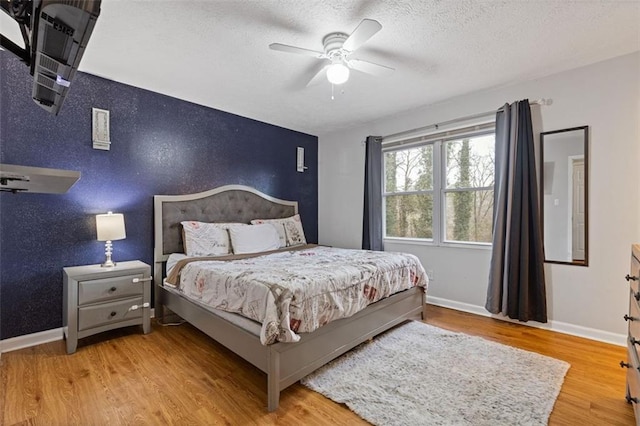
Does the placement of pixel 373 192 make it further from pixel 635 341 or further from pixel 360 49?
pixel 635 341

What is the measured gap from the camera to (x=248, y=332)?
1932 millimetres

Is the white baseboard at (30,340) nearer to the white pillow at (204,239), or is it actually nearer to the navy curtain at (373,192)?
the white pillow at (204,239)

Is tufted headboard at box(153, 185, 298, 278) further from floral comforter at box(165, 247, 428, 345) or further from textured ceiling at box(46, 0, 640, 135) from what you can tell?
textured ceiling at box(46, 0, 640, 135)

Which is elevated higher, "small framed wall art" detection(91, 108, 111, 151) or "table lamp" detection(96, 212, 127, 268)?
"small framed wall art" detection(91, 108, 111, 151)

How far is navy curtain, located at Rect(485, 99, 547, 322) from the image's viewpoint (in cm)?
285

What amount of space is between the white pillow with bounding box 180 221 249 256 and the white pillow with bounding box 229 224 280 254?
0.35 feet

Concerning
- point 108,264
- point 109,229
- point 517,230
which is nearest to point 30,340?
point 108,264

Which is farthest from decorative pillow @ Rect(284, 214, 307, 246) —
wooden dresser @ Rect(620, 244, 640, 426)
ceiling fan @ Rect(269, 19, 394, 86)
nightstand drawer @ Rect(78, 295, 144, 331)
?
wooden dresser @ Rect(620, 244, 640, 426)

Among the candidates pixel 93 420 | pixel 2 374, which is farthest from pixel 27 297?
pixel 93 420

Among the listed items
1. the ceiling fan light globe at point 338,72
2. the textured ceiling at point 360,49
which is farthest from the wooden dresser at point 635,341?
the ceiling fan light globe at point 338,72

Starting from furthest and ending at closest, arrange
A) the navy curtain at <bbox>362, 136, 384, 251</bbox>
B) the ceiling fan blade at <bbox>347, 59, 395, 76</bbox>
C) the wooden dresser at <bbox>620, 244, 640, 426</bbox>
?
the navy curtain at <bbox>362, 136, 384, 251</bbox> < the ceiling fan blade at <bbox>347, 59, 395, 76</bbox> < the wooden dresser at <bbox>620, 244, 640, 426</bbox>

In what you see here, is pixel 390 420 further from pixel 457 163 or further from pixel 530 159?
pixel 457 163

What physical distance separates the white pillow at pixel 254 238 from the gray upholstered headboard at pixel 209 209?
1.35 ft

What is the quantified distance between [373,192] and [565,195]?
2.10m
